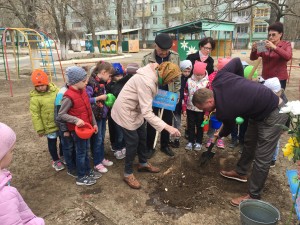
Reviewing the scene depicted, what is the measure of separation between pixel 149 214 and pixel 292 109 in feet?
5.43

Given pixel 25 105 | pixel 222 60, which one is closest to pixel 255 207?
pixel 222 60

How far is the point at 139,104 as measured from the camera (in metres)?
2.76

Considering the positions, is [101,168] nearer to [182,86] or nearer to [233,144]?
[182,86]

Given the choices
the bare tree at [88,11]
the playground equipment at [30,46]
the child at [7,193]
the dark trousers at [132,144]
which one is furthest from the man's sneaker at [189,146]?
the bare tree at [88,11]

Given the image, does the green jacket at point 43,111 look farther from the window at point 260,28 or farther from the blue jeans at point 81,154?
the window at point 260,28

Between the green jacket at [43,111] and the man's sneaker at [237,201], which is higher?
the green jacket at [43,111]

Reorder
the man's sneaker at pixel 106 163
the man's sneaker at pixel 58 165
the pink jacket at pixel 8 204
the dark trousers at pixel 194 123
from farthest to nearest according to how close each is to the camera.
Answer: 1. the dark trousers at pixel 194 123
2. the man's sneaker at pixel 106 163
3. the man's sneaker at pixel 58 165
4. the pink jacket at pixel 8 204

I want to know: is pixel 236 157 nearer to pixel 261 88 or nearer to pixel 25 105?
pixel 261 88

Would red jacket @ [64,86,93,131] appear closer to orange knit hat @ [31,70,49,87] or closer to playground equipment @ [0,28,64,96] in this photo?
orange knit hat @ [31,70,49,87]

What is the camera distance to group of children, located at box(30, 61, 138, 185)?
271 centimetres

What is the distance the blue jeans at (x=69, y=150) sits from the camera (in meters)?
2.98

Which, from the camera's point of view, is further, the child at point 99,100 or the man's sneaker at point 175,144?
the man's sneaker at point 175,144

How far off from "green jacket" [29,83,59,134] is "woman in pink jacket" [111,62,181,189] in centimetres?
78

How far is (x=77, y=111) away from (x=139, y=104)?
0.68 m
